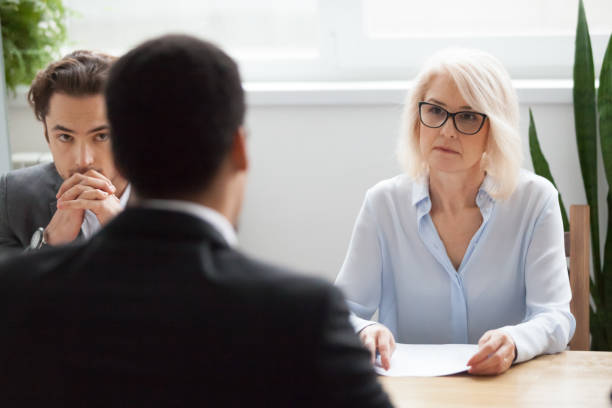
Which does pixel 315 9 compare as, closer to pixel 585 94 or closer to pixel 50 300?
pixel 585 94

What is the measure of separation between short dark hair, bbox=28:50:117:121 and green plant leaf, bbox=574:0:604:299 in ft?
5.70

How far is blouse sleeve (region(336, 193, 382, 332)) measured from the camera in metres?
2.03

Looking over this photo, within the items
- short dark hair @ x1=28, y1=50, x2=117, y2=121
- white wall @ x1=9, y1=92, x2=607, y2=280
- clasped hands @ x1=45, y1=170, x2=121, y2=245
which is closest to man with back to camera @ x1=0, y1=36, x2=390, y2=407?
clasped hands @ x1=45, y1=170, x2=121, y2=245

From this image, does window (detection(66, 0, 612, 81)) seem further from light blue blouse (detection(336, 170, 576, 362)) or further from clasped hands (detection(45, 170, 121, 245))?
clasped hands (detection(45, 170, 121, 245))

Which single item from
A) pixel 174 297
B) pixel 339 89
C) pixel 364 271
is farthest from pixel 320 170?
pixel 174 297

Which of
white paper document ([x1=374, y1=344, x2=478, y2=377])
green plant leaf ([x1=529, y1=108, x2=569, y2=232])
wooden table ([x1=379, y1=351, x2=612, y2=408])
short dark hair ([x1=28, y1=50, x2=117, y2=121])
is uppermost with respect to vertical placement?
short dark hair ([x1=28, y1=50, x2=117, y2=121])

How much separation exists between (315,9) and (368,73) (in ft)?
1.23

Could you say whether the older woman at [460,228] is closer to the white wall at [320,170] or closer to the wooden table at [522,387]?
the wooden table at [522,387]

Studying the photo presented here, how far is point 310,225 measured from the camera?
3227 millimetres

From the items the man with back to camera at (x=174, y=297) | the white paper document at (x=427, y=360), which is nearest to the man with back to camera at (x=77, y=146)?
the white paper document at (x=427, y=360)

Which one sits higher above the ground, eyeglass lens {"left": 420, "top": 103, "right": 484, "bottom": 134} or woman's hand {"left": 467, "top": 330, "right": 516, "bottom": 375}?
eyeglass lens {"left": 420, "top": 103, "right": 484, "bottom": 134}

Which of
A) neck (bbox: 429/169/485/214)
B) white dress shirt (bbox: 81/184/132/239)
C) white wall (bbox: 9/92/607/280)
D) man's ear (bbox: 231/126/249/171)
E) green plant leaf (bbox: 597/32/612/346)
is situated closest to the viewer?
man's ear (bbox: 231/126/249/171)

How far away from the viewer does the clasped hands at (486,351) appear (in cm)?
157

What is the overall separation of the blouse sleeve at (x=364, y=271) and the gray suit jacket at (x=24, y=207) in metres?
0.83
